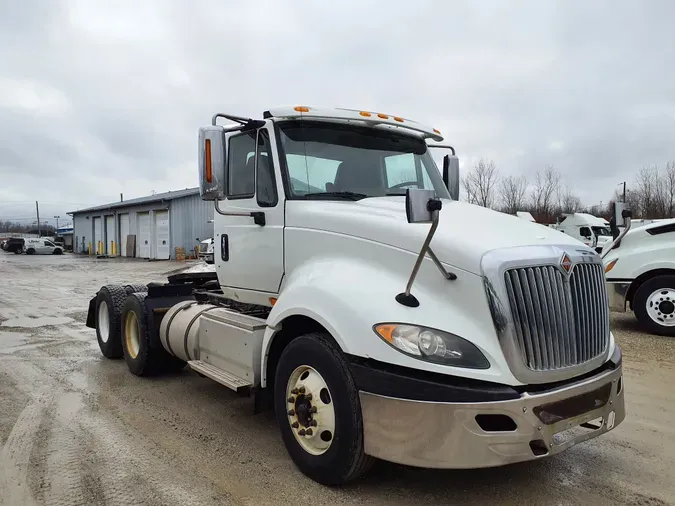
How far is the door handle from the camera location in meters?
5.20

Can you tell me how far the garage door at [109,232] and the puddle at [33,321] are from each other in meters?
36.2

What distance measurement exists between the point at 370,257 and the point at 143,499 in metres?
2.17

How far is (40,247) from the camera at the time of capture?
168 feet

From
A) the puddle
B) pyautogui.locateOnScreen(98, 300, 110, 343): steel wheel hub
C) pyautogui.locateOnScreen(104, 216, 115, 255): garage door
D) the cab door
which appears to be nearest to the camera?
the cab door

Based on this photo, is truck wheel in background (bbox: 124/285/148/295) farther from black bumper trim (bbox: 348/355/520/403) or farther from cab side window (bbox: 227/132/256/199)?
black bumper trim (bbox: 348/355/520/403)

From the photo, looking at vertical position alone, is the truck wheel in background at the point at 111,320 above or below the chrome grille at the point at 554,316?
below

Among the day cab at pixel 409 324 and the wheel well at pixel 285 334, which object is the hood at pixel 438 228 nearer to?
the day cab at pixel 409 324

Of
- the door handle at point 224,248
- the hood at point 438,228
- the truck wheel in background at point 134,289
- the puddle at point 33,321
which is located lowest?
the puddle at point 33,321

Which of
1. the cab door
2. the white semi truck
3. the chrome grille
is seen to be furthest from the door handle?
the chrome grille

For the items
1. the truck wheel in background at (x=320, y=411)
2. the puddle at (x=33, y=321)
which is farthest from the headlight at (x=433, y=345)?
the puddle at (x=33, y=321)

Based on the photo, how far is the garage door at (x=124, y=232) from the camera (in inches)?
1677

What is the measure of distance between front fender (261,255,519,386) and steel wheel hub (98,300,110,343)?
4605 millimetres

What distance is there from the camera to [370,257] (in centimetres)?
367

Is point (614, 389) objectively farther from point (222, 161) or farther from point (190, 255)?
point (190, 255)
